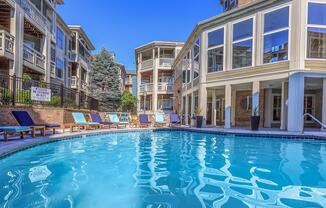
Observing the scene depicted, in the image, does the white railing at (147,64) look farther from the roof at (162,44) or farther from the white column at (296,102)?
the white column at (296,102)

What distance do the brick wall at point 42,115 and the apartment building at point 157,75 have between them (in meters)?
15.8

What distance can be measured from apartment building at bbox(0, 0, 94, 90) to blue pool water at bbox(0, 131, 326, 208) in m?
10.0

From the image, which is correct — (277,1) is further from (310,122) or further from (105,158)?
(105,158)

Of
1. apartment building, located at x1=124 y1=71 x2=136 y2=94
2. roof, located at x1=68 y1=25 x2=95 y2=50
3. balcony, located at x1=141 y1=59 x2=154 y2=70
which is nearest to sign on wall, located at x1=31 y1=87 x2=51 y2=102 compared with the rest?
roof, located at x1=68 y1=25 x2=95 y2=50

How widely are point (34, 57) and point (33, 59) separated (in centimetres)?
28

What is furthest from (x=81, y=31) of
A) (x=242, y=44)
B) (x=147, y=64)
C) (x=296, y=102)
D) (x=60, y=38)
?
(x=296, y=102)

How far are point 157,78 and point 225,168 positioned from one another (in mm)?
24401

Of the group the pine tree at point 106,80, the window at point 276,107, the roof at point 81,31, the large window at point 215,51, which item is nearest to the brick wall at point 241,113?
the window at point 276,107

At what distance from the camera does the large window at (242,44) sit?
14677 millimetres

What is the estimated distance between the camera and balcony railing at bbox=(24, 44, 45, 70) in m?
16.3

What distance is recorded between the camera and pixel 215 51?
1659cm

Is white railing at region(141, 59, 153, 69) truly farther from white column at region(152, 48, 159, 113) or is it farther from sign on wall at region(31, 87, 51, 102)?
sign on wall at region(31, 87, 51, 102)

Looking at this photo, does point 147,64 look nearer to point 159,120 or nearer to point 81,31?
point 81,31

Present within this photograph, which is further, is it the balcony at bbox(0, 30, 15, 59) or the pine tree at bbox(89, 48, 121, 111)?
the pine tree at bbox(89, 48, 121, 111)
